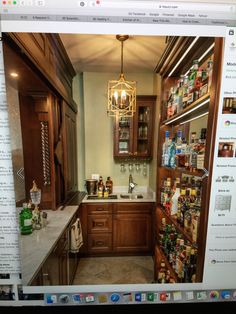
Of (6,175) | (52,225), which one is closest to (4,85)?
(6,175)

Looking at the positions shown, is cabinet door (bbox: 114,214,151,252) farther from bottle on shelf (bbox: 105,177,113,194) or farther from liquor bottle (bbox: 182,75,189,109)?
liquor bottle (bbox: 182,75,189,109)

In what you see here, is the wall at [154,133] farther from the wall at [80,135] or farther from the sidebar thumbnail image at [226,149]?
the sidebar thumbnail image at [226,149]

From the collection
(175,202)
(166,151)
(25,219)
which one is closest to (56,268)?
(25,219)

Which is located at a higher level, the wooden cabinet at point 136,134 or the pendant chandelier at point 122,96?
the pendant chandelier at point 122,96

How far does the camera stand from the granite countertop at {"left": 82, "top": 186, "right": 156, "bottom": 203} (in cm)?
178

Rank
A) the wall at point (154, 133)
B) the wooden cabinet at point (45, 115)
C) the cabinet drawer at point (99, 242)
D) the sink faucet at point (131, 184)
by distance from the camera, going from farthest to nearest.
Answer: the sink faucet at point (131, 184) → the cabinet drawer at point (99, 242) → the wall at point (154, 133) → the wooden cabinet at point (45, 115)

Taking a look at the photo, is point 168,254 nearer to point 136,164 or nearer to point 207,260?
point 207,260

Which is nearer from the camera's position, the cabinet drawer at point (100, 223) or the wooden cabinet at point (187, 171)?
the wooden cabinet at point (187, 171)

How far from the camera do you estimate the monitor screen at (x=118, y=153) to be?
1.37ft

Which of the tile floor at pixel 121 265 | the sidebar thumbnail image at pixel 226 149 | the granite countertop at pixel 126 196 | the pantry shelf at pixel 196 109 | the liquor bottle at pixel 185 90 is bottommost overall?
the tile floor at pixel 121 265

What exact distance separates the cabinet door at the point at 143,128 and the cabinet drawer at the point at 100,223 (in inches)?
35.1

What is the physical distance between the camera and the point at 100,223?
179cm

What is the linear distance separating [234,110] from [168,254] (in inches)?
41.5

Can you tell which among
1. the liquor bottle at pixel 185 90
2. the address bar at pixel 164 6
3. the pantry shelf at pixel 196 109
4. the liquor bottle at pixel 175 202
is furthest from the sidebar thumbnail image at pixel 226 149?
the liquor bottle at pixel 175 202
